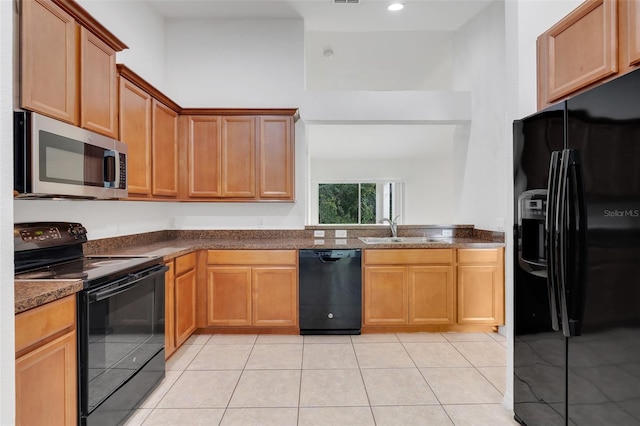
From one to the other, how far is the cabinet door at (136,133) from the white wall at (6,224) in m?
1.78

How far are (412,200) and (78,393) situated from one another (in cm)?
769

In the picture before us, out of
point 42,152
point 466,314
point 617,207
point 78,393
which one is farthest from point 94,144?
point 466,314

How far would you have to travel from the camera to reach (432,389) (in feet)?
8.02

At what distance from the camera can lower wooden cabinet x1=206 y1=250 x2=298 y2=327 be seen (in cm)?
342

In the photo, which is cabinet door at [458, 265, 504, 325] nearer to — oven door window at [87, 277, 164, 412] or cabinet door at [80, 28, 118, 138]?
oven door window at [87, 277, 164, 412]

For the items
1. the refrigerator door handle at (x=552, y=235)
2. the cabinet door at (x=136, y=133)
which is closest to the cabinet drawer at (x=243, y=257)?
the cabinet door at (x=136, y=133)

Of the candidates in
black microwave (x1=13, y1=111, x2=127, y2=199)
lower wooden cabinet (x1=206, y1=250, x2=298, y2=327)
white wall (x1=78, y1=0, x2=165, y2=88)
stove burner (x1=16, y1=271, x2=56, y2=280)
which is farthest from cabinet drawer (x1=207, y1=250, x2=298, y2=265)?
white wall (x1=78, y1=0, x2=165, y2=88)

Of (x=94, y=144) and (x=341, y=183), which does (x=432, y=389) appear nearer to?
(x=94, y=144)

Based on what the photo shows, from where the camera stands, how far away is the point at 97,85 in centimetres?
224

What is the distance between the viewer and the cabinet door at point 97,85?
2.10m

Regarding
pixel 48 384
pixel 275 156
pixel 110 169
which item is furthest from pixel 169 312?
Answer: pixel 275 156

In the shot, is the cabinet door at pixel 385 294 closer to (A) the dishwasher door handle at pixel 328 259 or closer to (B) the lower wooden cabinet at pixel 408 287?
(B) the lower wooden cabinet at pixel 408 287

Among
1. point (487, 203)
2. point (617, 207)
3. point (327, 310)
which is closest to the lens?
point (617, 207)

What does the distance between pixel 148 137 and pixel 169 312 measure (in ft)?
4.86
